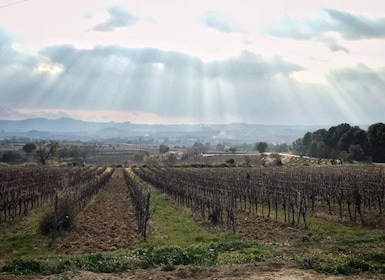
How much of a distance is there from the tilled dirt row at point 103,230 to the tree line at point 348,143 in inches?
2411

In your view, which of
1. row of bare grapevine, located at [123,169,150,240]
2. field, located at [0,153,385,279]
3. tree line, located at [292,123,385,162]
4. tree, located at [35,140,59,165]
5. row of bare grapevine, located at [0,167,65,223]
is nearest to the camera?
field, located at [0,153,385,279]

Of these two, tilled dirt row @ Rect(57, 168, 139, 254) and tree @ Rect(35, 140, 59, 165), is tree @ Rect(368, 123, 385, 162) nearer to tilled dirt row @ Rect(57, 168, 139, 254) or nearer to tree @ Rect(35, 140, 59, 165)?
tilled dirt row @ Rect(57, 168, 139, 254)

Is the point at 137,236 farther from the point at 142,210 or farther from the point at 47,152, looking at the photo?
the point at 47,152

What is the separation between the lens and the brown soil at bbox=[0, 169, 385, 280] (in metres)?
10.5

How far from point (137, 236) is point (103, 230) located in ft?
8.51

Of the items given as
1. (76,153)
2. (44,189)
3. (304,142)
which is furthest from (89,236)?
(76,153)

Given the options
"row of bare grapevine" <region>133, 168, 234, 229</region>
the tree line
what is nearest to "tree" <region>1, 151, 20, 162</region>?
"row of bare grapevine" <region>133, 168, 234, 229</region>

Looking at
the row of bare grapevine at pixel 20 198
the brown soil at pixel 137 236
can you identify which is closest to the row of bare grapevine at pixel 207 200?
the brown soil at pixel 137 236

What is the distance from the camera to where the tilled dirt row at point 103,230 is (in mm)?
17116

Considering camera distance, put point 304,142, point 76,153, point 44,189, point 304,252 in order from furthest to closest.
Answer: point 76,153
point 304,142
point 44,189
point 304,252

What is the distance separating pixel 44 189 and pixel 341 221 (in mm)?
23660

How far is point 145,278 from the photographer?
10.4 meters

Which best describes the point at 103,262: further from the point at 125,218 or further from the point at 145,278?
the point at 125,218

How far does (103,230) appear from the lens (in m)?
20.9
